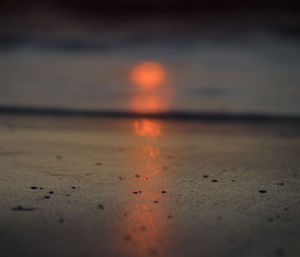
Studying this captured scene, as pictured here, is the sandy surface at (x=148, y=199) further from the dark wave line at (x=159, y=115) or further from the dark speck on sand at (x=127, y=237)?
the dark wave line at (x=159, y=115)

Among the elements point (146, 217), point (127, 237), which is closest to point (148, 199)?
point (146, 217)

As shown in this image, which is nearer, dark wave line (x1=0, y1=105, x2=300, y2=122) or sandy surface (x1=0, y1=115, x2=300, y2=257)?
sandy surface (x1=0, y1=115, x2=300, y2=257)

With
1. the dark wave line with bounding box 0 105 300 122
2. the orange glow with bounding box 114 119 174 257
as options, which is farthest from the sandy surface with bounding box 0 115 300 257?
the dark wave line with bounding box 0 105 300 122

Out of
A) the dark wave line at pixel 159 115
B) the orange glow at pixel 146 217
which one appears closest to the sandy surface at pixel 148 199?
the orange glow at pixel 146 217

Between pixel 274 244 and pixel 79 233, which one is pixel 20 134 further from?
pixel 274 244

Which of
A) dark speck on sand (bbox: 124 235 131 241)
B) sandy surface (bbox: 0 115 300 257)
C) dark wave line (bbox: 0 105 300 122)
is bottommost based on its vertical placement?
dark speck on sand (bbox: 124 235 131 241)

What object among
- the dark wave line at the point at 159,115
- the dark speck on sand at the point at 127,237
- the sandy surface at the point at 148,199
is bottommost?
the dark speck on sand at the point at 127,237

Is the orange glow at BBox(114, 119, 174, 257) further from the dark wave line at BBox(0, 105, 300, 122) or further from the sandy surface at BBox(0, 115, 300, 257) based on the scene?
the dark wave line at BBox(0, 105, 300, 122)

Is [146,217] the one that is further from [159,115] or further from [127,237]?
[159,115]
